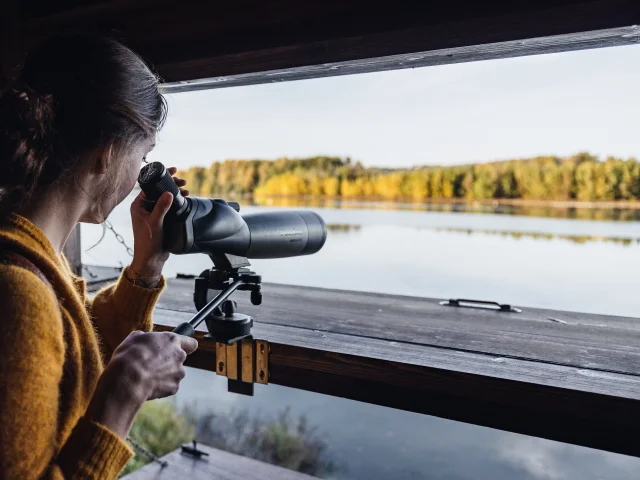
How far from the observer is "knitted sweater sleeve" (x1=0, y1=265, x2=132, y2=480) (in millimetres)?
556

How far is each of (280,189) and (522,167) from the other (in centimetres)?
81

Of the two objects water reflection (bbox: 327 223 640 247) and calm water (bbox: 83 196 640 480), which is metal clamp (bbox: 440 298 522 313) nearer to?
calm water (bbox: 83 196 640 480)

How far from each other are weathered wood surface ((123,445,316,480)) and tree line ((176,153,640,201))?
932mm

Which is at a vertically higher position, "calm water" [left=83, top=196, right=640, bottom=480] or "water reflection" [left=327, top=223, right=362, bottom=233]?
"water reflection" [left=327, top=223, right=362, bottom=233]

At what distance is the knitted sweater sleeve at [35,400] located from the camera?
0.56m

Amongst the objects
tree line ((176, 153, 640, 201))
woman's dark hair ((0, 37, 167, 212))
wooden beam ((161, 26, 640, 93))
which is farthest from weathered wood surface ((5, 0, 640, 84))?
tree line ((176, 153, 640, 201))

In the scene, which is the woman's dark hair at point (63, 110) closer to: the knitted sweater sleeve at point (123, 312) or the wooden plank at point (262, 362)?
the knitted sweater sleeve at point (123, 312)

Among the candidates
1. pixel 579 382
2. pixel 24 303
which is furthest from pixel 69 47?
pixel 579 382

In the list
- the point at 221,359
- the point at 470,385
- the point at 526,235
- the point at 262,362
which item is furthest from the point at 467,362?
the point at 526,235

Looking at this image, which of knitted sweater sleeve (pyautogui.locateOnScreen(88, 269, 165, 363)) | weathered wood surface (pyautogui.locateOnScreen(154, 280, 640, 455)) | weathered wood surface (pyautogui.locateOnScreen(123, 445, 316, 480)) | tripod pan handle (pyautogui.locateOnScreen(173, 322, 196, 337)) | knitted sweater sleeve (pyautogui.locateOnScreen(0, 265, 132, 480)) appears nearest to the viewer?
knitted sweater sleeve (pyautogui.locateOnScreen(0, 265, 132, 480))

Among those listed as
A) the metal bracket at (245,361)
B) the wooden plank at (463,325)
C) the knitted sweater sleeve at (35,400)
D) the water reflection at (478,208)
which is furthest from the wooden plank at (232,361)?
the water reflection at (478,208)

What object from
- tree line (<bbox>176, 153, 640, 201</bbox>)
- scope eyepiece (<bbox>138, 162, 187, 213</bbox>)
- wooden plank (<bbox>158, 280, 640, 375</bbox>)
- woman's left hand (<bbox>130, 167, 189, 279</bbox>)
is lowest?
wooden plank (<bbox>158, 280, 640, 375</bbox>)

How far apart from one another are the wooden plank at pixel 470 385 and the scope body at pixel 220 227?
0.23 m

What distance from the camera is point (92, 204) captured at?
796 mm
